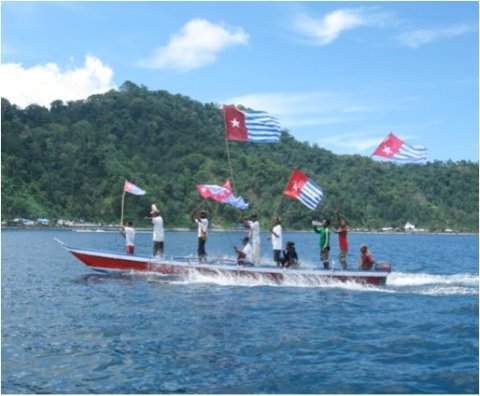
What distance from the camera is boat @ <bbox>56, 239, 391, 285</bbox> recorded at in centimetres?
2795

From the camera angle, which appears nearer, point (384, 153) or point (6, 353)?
point (6, 353)

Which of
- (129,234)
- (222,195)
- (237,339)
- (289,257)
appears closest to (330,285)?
(289,257)

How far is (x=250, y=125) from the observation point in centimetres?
2845

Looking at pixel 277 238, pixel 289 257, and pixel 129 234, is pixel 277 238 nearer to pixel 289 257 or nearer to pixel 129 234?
pixel 289 257

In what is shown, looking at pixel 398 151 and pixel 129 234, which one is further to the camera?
pixel 129 234

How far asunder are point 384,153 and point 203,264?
10.3 meters

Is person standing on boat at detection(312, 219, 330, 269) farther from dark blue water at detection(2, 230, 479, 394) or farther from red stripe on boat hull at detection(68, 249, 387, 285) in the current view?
dark blue water at detection(2, 230, 479, 394)

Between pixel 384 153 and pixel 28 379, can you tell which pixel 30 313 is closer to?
pixel 28 379

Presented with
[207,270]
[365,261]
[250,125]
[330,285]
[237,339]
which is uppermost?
[250,125]

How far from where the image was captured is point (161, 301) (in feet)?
75.6

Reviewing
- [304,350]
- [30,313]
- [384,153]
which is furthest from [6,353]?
[384,153]

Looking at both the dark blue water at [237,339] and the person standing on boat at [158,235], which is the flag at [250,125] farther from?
the dark blue water at [237,339]

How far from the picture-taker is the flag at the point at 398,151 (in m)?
23.3

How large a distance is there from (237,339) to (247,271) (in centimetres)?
1142
